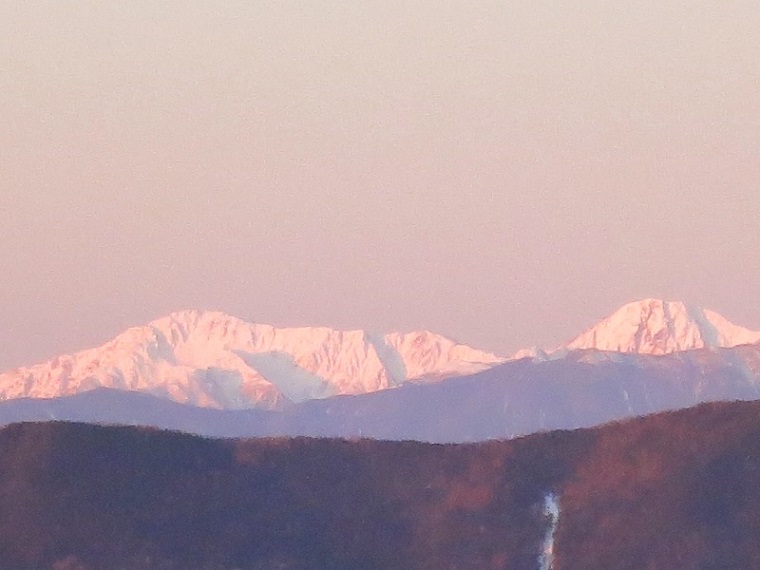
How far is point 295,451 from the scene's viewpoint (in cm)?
8488

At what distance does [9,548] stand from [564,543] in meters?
23.5

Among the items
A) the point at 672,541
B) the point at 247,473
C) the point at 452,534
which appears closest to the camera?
the point at 672,541

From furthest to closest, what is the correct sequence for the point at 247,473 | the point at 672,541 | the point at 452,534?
the point at 247,473 < the point at 452,534 < the point at 672,541

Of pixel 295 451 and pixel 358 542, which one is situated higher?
pixel 295 451

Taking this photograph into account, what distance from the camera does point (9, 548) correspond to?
75188mm

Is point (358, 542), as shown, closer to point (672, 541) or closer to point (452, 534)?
point (452, 534)

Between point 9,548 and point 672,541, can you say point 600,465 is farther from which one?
point 9,548

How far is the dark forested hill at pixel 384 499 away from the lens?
73375mm

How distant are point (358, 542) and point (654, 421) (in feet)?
47.9

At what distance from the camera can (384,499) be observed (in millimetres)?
80875

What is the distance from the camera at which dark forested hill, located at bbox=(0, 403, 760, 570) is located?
73.4 metres

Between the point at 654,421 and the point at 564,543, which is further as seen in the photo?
the point at 654,421

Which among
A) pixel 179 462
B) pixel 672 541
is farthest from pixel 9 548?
pixel 672 541

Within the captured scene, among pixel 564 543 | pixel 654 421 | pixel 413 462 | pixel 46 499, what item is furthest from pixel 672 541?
pixel 46 499
